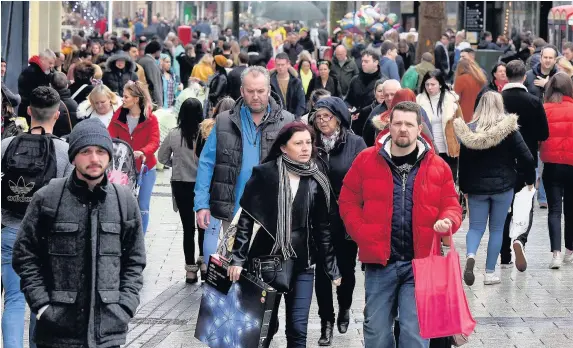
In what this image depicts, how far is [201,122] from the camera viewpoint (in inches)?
451

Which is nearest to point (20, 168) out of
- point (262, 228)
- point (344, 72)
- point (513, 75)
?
point (262, 228)

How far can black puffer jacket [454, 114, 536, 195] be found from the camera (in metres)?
10.8

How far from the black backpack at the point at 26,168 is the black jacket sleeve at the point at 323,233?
150 cm

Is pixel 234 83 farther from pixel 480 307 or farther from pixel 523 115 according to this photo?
pixel 480 307

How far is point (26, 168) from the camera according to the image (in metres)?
7.54

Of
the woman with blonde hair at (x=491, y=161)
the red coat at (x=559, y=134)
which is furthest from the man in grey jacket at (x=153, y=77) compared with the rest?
the woman with blonde hair at (x=491, y=161)

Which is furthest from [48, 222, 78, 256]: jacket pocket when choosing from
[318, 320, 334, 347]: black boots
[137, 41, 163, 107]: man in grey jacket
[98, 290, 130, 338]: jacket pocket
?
[137, 41, 163, 107]: man in grey jacket

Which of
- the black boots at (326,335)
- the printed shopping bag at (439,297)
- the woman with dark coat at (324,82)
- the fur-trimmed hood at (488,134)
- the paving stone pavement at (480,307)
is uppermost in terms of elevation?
the woman with dark coat at (324,82)

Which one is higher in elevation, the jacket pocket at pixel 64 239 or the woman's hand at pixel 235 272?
the jacket pocket at pixel 64 239

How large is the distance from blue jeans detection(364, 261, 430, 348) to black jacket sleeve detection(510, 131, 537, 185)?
377cm

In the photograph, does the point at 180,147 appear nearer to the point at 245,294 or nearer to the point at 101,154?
the point at 245,294

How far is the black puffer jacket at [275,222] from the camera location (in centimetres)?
753

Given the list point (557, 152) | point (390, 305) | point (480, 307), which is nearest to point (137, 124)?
point (480, 307)

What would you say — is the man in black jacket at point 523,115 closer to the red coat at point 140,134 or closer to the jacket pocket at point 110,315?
the red coat at point 140,134
